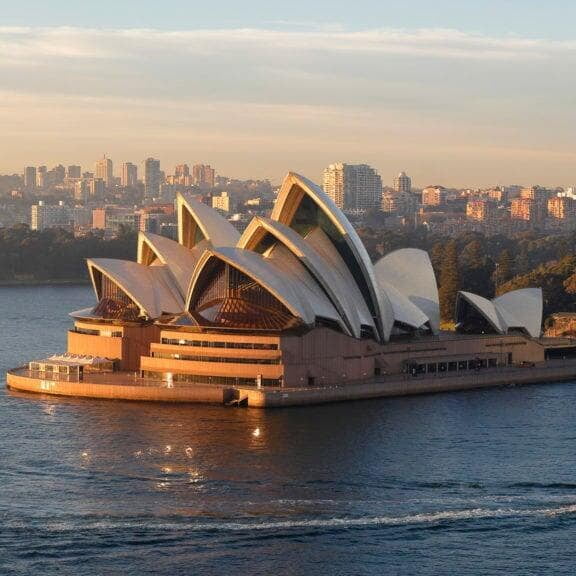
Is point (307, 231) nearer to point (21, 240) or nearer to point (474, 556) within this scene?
point (474, 556)

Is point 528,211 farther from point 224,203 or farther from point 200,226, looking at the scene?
point 200,226

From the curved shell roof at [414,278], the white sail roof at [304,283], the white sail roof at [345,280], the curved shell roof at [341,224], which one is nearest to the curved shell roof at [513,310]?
the curved shell roof at [414,278]

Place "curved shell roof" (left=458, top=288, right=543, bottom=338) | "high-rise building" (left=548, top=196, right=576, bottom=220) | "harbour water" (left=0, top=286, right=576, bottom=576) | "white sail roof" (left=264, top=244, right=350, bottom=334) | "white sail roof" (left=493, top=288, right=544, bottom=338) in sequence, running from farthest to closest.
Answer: "high-rise building" (left=548, top=196, right=576, bottom=220)
"white sail roof" (left=493, top=288, right=544, bottom=338)
"curved shell roof" (left=458, top=288, right=543, bottom=338)
"white sail roof" (left=264, top=244, right=350, bottom=334)
"harbour water" (left=0, top=286, right=576, bottom=576)

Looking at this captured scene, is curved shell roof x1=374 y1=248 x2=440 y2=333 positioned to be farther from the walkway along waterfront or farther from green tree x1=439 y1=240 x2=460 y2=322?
green tree x1=439 y1=240 x2=460 y2=322

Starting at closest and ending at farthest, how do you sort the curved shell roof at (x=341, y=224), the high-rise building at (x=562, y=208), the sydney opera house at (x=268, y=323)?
the sydney opera house at (x=268, y=323), the curved shell roof at (x=341, y=224), the high-rise building at (x=562, y=208)

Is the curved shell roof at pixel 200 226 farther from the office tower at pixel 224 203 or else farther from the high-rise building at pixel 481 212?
the high-rise building at pixel 481 212

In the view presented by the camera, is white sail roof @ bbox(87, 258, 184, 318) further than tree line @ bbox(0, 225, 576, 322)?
No

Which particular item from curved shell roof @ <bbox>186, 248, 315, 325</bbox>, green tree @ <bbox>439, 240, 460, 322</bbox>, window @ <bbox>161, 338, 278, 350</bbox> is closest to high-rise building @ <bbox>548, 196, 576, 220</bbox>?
green tree @ <bbox>439, 240, 460, 322</bbox>
